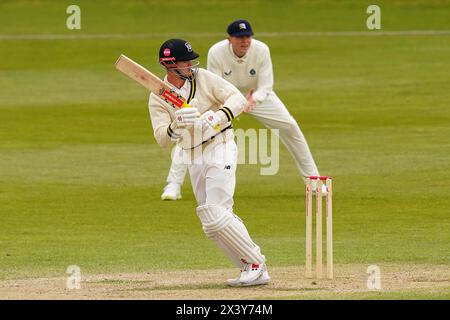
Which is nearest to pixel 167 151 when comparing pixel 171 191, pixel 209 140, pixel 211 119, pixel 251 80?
pixel 171 191

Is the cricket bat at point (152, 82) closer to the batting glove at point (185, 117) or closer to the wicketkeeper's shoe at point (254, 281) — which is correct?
the batting glove at point (185, 117)

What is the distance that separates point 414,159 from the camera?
18203 mm

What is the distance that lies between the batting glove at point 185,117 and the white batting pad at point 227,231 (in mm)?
655

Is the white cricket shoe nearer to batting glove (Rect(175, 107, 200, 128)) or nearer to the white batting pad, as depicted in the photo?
the white batting pad

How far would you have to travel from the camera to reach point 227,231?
980 cm

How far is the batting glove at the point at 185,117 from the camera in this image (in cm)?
969

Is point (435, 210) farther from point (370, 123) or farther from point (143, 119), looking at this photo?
point (143, 119)

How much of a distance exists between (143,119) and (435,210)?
32.4 feet

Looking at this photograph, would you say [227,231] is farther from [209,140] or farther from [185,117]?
[185,117]

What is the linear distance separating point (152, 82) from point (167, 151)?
9.37 m

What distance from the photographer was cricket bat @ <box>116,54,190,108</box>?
992 centimetres

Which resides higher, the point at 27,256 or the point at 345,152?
the point at 345,152
